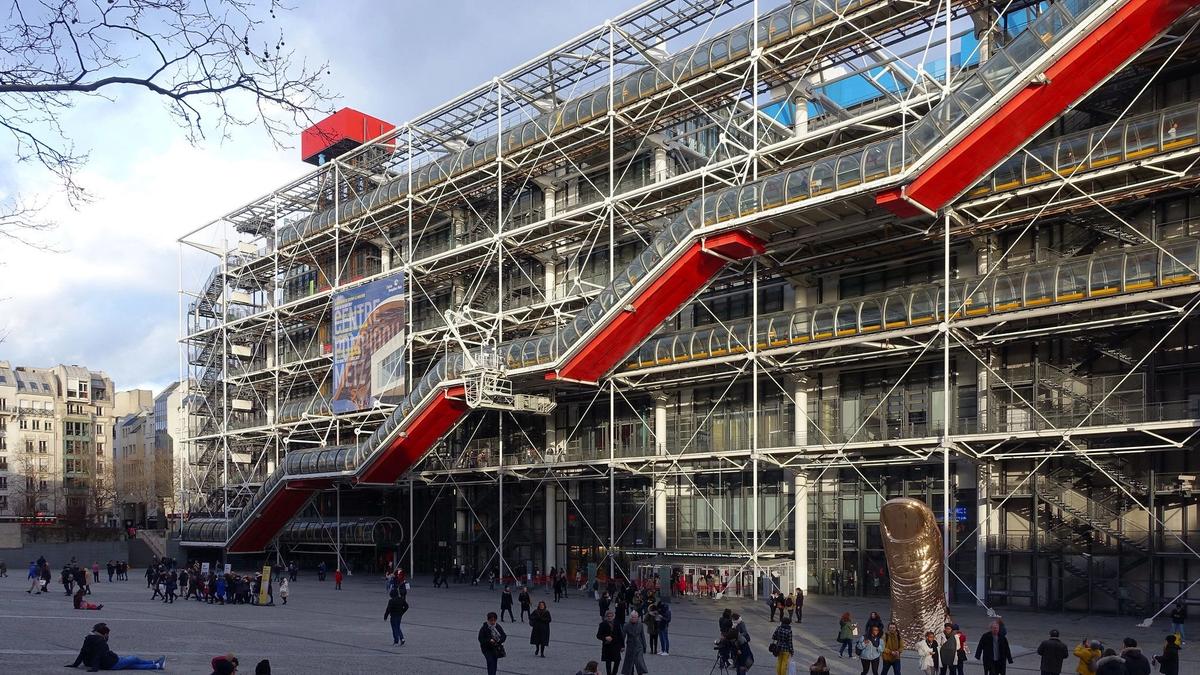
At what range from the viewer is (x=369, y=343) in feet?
140

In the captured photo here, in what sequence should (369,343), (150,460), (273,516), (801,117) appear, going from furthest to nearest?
(150,460)
(273,516)
(369,343)
(801,117)

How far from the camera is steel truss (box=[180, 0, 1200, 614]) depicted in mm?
26250

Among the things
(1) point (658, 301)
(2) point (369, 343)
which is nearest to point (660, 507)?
(1) point (658, 301)

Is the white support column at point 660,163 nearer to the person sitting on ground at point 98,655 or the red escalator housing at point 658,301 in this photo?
the red escalator housing at point 658,301

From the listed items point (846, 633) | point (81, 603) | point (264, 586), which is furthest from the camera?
point (264, 586)

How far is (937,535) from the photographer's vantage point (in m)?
17.5

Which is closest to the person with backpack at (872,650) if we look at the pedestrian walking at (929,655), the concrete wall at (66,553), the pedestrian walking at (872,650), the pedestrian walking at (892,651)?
the pedestrian walking at (872,650)

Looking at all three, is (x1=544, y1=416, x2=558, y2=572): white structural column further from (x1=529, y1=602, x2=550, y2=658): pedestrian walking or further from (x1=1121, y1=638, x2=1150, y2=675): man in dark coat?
(x1=1121, y1=638, x2=1150, y2=675): man in dark coat

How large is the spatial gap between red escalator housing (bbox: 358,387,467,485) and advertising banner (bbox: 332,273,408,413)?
3.26m

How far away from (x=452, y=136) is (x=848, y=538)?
2090 cm

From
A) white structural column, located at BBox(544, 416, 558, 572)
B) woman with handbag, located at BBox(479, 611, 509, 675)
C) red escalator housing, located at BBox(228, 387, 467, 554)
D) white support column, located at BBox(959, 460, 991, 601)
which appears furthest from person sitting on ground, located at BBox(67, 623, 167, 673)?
white structural column, located at BBox(544, 416, 558, 572)

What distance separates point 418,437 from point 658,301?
10500 mm

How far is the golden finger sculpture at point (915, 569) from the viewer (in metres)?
17.4

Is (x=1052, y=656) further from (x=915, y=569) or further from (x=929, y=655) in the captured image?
(x=915, y=569)
